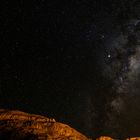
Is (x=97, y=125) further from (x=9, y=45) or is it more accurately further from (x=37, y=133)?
(x=37, y=133)

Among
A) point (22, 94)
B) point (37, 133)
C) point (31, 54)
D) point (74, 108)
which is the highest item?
point (31, 54)

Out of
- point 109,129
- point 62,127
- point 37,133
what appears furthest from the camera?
point 109,129

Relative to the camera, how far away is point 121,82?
58.3 ft

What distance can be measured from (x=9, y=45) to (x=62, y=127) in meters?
19.2

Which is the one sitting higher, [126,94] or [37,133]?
[126,94]

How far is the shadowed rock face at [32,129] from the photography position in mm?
4656

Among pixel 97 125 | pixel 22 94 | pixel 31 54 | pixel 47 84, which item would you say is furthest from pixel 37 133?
pixel 22 94

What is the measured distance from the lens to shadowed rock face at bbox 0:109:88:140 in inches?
183

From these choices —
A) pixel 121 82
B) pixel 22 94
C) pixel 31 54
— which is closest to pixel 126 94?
pixel 121 82

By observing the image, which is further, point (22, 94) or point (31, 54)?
point (22, 94)

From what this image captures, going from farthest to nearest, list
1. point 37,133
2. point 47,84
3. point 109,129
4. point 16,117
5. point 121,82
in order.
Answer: point 47,84
point 109,129
point 121,82
point 16,117
point 37,133

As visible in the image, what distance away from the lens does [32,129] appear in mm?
4867

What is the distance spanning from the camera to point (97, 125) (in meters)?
21.8

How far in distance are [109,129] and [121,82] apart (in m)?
5.18
